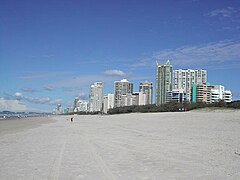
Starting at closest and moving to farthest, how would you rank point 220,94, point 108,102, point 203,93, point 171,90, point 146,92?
point 220,94
point 203,93
point 171,90
point 146,92
point 108,102

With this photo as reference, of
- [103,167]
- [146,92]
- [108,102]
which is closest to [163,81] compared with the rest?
[146,92]

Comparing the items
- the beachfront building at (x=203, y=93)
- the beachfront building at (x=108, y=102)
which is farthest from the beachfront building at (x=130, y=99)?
the beachfront building at (x=203, y=93)

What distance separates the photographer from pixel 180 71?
450 ft

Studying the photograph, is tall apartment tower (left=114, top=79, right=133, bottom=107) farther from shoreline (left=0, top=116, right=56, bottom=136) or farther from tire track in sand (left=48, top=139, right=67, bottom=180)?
tire track in sand (left=48, top=139, right=67, bottom=180)

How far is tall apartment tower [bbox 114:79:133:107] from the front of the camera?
580 ft

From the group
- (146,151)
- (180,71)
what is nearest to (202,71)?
(180,71)

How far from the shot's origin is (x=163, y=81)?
135m

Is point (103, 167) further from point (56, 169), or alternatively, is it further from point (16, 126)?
point (16, 126)

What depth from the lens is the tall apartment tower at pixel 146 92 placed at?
155500 millimetres

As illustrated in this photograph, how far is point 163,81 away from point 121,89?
48.6 metres

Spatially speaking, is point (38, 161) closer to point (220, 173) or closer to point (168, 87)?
point (220, 173)

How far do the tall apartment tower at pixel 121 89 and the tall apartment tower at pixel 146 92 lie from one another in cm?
1431

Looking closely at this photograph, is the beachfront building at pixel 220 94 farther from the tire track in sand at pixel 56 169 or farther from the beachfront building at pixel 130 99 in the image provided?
the tire track in sand at pixel 56 169

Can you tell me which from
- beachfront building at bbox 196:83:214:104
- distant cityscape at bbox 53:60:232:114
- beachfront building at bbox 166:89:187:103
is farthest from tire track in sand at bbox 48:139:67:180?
beachfront building at bbox 166:89:187:103
